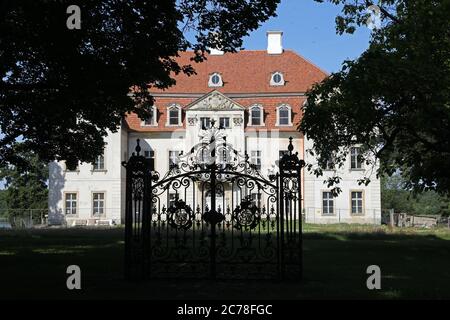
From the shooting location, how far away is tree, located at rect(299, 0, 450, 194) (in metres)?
15.0

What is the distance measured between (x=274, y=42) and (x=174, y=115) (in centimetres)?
1154

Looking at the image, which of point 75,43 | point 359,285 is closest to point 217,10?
point 75,43

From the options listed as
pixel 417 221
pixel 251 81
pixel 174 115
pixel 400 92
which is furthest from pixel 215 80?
pixel 400 92

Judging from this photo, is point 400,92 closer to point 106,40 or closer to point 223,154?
point 223,154

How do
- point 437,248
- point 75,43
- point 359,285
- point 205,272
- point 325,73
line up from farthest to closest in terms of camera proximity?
point 325,73, point 437,248, point 75,43, point 205,272, point 359,285

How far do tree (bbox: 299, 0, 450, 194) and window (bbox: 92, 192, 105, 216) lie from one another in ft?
96.8

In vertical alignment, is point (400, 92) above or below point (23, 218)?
above

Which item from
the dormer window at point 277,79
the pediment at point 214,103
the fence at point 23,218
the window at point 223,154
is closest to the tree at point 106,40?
the window at point 223,154

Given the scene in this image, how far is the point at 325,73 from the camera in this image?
48.0 meters

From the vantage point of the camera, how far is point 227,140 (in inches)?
1797


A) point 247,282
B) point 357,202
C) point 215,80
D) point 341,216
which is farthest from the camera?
point 215,80

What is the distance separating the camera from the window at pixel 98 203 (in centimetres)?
4519
